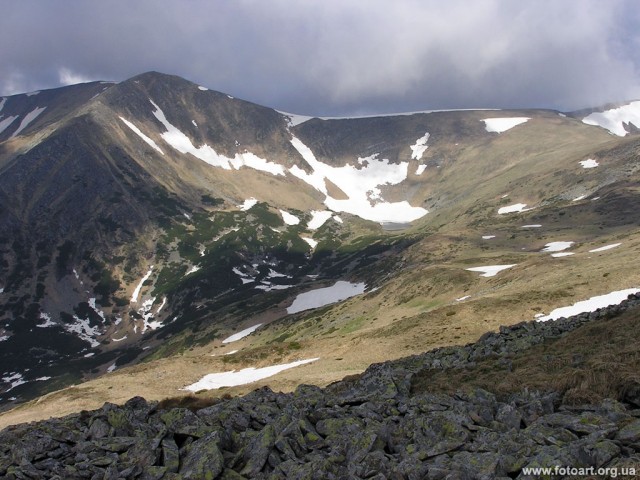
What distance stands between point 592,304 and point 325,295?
391 feet

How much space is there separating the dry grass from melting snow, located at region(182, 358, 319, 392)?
2821 centimetres

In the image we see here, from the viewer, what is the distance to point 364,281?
167 meters

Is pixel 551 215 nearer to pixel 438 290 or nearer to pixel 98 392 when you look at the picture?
pixel 438 290

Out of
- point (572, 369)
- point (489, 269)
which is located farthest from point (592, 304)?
point (489, 269)

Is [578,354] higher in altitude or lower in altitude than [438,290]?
higher

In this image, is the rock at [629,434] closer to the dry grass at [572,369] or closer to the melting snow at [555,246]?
the dry grass at [572,369]

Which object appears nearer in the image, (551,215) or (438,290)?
(438,290)

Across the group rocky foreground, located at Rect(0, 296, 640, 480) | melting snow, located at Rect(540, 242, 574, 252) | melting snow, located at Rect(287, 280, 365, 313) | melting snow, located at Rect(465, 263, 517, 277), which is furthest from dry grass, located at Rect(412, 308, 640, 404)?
melting snow, located at Rect(287, 280, 365, 313)

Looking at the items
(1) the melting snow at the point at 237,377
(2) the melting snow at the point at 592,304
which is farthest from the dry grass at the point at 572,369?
(1) the melting snow at the point at 237,377

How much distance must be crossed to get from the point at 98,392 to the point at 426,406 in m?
45.4

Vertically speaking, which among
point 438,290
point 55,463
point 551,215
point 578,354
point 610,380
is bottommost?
point 551,215

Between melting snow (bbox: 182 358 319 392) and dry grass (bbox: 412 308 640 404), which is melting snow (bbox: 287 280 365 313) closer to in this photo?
melting snow (bbox: 182 358 319 392)

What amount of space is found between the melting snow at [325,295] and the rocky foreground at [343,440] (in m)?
135

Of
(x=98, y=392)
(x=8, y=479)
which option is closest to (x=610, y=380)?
(x=8, y=479)
